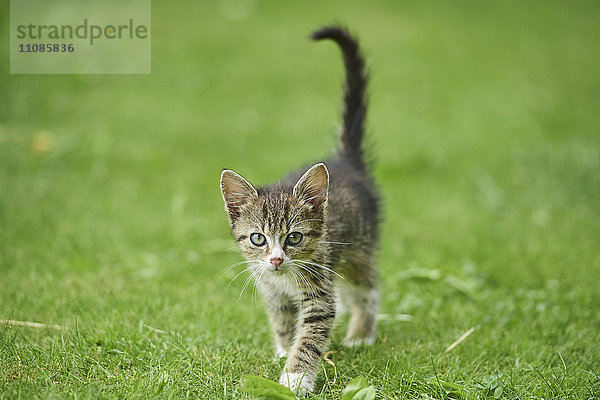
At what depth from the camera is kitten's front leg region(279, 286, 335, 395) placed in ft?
10.6

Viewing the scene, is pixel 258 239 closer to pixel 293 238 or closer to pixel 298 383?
pixel 293 238

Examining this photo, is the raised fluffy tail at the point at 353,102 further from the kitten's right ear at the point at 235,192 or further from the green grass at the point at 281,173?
the kitten's right ear at the point at 235,192

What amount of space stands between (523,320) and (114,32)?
7.84 meters

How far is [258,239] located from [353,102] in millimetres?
1537

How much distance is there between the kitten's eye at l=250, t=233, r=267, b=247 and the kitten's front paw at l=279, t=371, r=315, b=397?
2.51ft

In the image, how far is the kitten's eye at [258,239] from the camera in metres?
3.53

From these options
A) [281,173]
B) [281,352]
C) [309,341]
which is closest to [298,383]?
[309,341]

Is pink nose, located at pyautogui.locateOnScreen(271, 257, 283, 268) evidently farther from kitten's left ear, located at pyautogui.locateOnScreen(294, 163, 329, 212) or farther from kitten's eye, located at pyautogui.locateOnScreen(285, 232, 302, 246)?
kitten's left ear, located at pyautogui.locateOnScreen(294, 163, 329, 212)

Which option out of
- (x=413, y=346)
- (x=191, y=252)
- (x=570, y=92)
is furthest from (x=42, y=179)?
(x=570, y=92)

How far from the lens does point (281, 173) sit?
7.20 meters

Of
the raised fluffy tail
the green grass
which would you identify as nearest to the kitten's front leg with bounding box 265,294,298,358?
the green grass

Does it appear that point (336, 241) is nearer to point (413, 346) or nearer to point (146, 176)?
point (413, 346)

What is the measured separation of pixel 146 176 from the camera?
7.04 meters

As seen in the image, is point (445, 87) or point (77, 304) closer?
point (77, 304)
